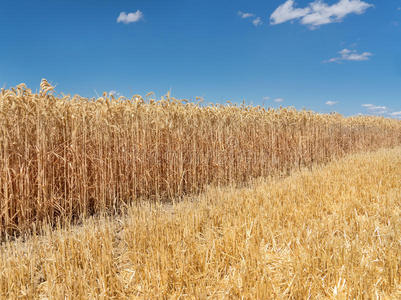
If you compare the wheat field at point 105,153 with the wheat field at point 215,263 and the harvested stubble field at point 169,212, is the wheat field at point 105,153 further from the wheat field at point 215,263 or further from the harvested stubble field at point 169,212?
the wheat field at point 215,263

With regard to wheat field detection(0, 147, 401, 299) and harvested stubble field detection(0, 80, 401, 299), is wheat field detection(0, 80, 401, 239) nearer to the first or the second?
harvested stubble field detection(0, 80, 401, 299)

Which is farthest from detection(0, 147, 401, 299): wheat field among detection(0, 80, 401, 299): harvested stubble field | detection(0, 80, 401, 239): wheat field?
detection(0, 80, 401, 239): wheat field

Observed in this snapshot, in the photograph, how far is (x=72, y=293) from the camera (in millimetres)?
2117

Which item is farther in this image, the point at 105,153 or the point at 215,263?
the point at 105,153

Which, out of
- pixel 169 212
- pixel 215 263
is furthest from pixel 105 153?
→ pixel 215 263

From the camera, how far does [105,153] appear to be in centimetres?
467

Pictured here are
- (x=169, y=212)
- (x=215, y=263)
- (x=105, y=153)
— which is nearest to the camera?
(x=215, y=263)

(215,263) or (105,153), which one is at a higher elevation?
(105,153)

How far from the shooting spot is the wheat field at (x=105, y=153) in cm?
399

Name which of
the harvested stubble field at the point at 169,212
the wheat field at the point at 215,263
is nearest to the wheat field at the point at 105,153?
the harvested stubble field at the point at 169,212

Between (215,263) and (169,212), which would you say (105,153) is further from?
(215,263)

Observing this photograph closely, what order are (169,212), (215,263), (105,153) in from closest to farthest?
(215,263), (169,212), (105,153)

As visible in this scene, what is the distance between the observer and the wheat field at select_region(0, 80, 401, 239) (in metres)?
3.99

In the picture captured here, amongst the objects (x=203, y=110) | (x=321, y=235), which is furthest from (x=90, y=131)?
(x=321, y=235)
